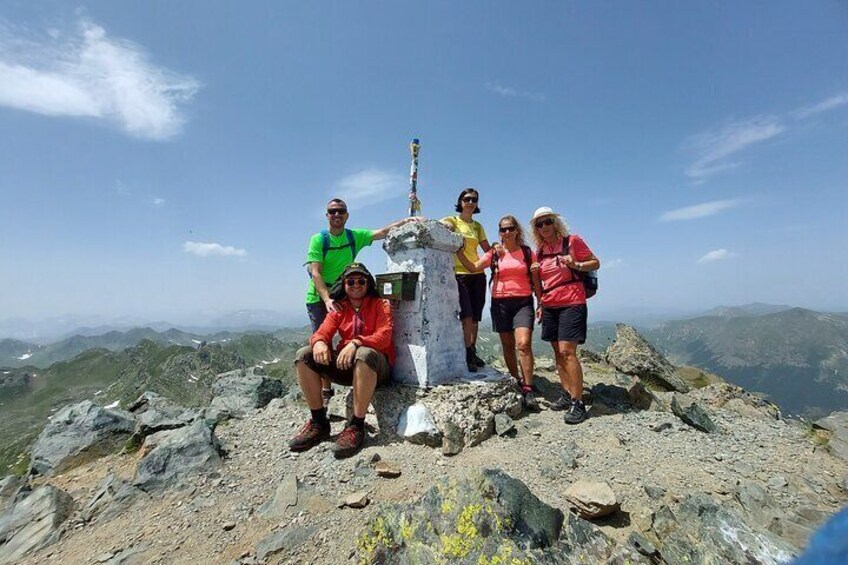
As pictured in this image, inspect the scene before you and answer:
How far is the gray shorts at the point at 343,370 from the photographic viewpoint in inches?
221

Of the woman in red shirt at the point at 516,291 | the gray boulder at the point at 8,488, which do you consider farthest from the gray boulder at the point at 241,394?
the woman in red shirt at the point at 516,291

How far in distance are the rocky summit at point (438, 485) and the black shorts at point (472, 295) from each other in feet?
4.24

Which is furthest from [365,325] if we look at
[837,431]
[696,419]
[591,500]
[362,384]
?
[837,431]

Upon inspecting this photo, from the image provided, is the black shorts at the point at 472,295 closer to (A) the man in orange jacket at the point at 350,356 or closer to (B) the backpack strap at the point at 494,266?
(B) the backpack strap at the point at 494,266

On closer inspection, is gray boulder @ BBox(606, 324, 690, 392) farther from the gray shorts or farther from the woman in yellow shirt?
the gray shorts

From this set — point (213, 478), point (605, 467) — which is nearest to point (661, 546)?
point (605, 467)

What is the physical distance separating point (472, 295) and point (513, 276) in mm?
1116

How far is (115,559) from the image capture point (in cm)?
433

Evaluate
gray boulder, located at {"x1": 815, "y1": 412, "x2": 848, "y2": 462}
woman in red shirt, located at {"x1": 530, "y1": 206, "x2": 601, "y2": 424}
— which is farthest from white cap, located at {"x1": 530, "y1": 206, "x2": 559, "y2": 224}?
gray boulder, located at {"x1": 815, "y1": 412, "x2": 848, "y2": 462}

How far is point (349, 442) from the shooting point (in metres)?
5.54

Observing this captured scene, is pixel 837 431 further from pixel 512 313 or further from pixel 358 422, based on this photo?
pixel 358 422

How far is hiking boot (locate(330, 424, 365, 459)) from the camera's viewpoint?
550cm

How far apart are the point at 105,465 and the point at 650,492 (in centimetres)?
839

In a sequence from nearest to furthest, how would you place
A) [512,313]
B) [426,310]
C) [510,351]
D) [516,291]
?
[426,310] → [516,291] → [512,313] → [510,351]
